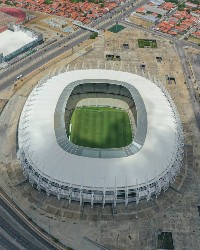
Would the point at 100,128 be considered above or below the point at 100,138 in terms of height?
above

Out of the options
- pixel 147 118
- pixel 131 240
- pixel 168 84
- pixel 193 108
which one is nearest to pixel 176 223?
pixel 131 240

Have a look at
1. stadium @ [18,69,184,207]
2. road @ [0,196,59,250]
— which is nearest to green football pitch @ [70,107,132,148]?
stadium @ [18,69,184,207]

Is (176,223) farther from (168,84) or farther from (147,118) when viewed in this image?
(168,84)

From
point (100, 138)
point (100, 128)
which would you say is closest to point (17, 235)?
point (100, 138)

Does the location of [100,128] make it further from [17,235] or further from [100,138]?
[17,235]

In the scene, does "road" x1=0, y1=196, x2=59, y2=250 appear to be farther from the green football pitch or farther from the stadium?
the green football pitch

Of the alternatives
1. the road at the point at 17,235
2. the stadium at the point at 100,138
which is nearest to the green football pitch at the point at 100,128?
the stadium at the point at 100,138

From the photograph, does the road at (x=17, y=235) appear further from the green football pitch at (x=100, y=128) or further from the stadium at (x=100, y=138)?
the green football pitch at (x=100, y=128)

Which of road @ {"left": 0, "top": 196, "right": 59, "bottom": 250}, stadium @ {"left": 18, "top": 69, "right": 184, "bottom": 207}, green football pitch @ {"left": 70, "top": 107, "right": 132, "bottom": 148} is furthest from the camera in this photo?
green football pitch @ {"left": 70, "top": 107, "right": 132, "bottom": 148}
